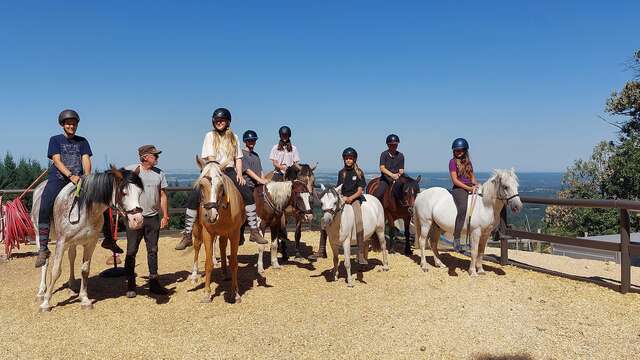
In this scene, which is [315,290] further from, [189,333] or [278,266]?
[189,333]

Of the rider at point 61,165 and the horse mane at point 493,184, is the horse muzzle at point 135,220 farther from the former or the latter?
Result: the horse mane at point 493,184

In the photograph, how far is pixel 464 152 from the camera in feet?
26.2

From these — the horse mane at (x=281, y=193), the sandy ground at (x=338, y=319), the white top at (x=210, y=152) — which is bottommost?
the sandy ground at (x=338, y=319)

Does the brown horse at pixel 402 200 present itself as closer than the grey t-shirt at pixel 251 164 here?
No

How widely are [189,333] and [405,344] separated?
8.97ft

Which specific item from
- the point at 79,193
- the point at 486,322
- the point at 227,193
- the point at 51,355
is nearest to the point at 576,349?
the point at 486,322

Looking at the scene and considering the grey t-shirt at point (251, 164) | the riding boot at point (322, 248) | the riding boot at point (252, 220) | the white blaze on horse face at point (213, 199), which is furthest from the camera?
the riding boot at point (322, 248)

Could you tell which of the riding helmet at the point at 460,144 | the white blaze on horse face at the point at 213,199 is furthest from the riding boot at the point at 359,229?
the white blaze on horse face at the point at 213,199

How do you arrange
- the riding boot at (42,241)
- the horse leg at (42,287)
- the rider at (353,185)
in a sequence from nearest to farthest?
the riding boot at (42,241), the horse leg at (42,287), the rider at (353,185)

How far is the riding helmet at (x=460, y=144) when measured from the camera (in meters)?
7.89

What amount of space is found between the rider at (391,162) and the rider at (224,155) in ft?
13.2

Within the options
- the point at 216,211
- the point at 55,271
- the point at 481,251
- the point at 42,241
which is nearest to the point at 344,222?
the point at 216,211

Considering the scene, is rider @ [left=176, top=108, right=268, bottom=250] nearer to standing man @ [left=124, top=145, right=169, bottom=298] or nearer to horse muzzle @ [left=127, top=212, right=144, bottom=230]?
standing man @ [left=124, top=145, right=169, bottom=298]

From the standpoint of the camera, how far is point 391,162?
9.50 m
